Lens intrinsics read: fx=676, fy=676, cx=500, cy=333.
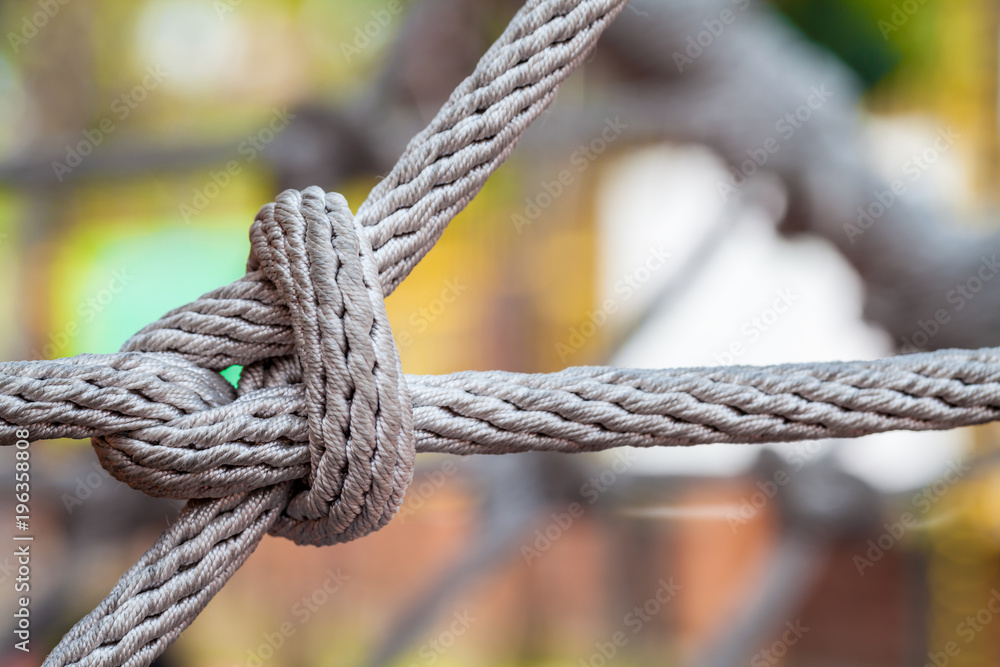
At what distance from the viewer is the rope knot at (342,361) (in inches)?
8.9

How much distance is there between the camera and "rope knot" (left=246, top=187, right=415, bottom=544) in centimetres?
23

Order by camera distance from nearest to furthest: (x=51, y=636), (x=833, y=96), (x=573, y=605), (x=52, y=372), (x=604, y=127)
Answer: (x=52, y=372), (x=833, y=96), (x=604, y=127), (x=51, y=636), (x=573, y=605)

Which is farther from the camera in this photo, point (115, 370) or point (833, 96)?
point (833, 96)

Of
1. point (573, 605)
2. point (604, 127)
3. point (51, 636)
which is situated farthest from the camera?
point (573, 605)

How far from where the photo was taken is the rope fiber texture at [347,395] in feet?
0.75

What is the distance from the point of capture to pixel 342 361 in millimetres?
228

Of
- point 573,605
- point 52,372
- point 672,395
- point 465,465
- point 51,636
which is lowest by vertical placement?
Result: point 51,636

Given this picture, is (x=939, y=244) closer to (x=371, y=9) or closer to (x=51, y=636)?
(x=51, y=636)

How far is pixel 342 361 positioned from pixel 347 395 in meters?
0.01

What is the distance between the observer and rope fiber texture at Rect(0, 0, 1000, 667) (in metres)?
0.23

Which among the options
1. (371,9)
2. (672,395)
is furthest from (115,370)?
(371,9)

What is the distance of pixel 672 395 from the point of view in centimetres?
25

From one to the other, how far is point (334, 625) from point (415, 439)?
5.72 feet

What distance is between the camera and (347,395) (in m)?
0.23
